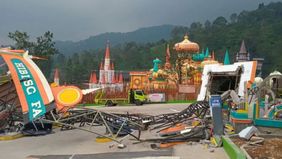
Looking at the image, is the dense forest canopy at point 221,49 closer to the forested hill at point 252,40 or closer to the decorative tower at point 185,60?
the forested hill at point 252,40

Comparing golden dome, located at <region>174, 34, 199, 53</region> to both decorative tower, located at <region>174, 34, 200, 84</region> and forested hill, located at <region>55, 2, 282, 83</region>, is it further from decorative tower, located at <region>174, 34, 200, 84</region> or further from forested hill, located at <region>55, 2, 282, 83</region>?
forested hill, located at <region>55, 2, 282, 83</region>

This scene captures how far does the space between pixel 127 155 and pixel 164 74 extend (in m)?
43.1

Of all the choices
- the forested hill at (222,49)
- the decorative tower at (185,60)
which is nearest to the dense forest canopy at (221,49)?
the forested hill at (222,49)

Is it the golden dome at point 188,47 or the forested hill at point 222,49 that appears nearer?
the golden dome at point 188,47

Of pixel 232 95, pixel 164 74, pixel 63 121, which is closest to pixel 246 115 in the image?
pixel 232 95

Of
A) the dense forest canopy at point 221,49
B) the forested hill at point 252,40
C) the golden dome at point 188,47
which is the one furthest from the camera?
the dense forest canopy at point 221,49

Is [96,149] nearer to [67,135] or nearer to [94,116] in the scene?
[94,116]

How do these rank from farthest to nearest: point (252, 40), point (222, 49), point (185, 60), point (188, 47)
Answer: point (222, 49), point (252, 40), point (185, 60), point (188, 47)

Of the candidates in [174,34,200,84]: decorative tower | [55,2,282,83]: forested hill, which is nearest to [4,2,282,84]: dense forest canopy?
[55,2,282,83]: forested hill

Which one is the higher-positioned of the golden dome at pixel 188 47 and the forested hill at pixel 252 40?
the forested hill at pixel 252 40

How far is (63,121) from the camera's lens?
53.2 feet

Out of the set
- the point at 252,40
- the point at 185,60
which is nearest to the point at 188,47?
the point at 185,60

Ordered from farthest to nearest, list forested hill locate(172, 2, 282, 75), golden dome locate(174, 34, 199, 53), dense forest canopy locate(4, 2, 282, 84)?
dense forest canopy locate(4, 2, 282, 84) < forested hill locate(172, 2, 282, 75) < golden dome locate(174, 34, 199, 53)

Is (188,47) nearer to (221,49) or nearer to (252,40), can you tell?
(252,40)
